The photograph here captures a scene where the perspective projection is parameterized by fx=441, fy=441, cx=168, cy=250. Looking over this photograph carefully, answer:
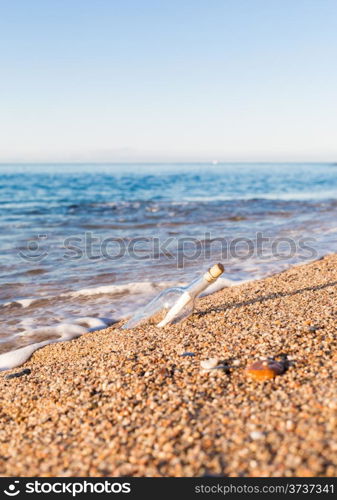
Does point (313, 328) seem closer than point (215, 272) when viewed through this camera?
Yes

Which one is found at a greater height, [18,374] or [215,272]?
[215,272]

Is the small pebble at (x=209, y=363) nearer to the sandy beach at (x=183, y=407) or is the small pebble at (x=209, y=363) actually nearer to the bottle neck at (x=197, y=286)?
the sandy beach at (x=183, y=407)

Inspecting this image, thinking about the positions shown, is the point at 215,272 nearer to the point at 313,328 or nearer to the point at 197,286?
the point at 197,286

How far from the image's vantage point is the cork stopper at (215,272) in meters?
3.72

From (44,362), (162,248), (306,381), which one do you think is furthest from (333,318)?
(162,248)

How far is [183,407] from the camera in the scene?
7.76ft

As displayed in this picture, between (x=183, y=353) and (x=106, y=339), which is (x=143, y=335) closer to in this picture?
(x=106, y=339)

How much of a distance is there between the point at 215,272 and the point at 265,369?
50.3 inches

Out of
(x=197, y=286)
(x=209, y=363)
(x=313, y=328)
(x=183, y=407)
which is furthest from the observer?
(x=197, y=286)

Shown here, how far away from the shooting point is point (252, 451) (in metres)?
1.94

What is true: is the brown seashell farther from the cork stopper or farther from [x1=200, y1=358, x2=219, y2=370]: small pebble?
the cork stopper

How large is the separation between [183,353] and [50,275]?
5.00 m

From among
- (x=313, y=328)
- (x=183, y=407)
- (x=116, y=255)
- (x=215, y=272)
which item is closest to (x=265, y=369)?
(x=183, y=407)

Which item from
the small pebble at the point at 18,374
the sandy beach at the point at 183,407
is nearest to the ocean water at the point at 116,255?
the small pebble at the point at 18,374
